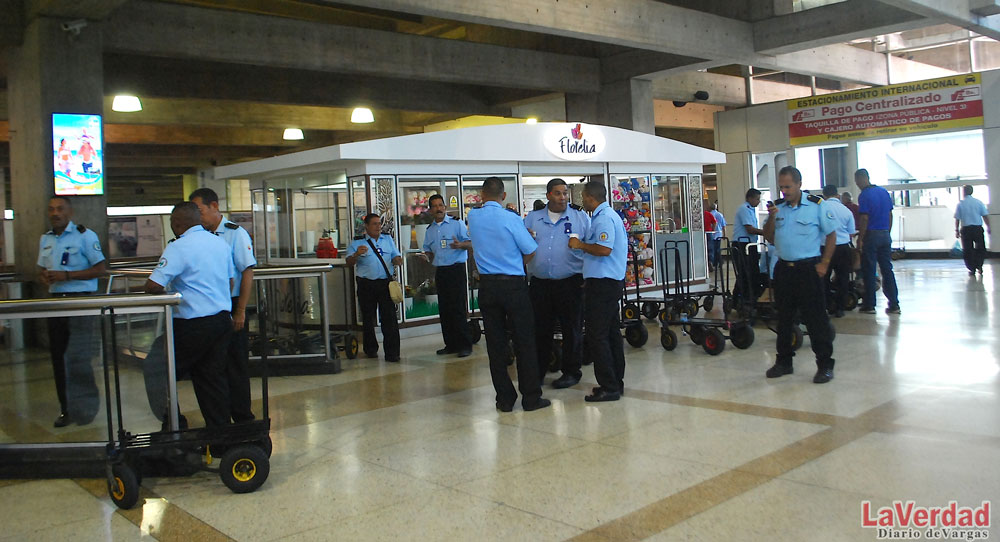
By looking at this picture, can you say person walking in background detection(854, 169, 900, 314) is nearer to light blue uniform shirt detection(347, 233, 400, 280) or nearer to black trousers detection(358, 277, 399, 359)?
light blue uniform shirt detection(347, 233, 400, 280)

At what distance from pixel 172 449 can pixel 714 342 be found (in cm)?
519

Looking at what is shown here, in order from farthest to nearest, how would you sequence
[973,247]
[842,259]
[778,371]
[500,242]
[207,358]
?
[973,247] < [842,259] < [778,371] < [500,242] < [207,358]

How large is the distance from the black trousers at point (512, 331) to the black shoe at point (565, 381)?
77cm

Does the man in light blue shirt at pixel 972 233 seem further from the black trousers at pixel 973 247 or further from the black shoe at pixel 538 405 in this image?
the black shoe at pixel 538 405

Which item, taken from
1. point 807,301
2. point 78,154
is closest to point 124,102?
point 78,154

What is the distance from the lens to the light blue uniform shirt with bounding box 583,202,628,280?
607 centimetres

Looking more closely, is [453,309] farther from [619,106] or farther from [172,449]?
[619,106]

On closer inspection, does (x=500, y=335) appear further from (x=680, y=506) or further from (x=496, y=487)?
(x=680, y=506)

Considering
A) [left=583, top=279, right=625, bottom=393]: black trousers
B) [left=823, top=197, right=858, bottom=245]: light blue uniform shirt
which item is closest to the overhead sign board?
[left=823, top=197, right=858, bottom=245]: light blue uniform shirt

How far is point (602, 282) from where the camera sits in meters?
6.14

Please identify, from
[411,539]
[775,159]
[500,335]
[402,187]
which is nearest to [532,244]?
[500,335]

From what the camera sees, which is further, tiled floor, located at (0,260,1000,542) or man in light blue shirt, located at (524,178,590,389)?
man in light blue shirt, located at (524,178,590,389)

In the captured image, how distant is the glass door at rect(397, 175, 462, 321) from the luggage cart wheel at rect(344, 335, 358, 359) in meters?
1.67

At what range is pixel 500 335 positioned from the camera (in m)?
6.02
